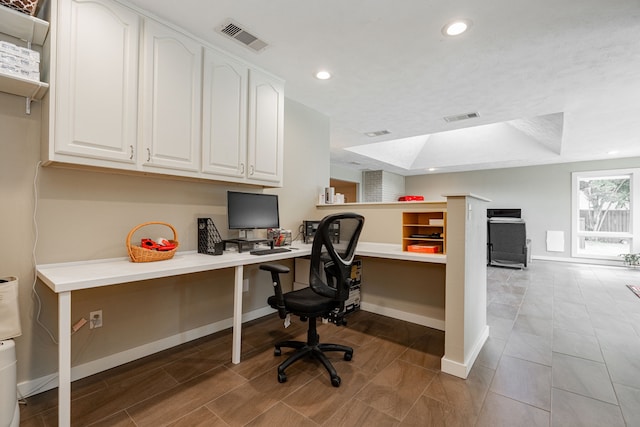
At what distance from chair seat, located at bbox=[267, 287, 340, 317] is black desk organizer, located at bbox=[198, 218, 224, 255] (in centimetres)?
71

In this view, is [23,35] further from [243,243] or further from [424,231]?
[424,231]

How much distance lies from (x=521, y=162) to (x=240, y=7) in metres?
7.32

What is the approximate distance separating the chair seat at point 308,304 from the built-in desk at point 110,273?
1.37ft

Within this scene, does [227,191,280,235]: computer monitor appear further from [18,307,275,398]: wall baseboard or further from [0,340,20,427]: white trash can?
[0,340,20,427]: white trash can

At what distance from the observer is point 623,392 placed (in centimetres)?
187

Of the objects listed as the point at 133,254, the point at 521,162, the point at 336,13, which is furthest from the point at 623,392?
the point at 521,162

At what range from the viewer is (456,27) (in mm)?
2135

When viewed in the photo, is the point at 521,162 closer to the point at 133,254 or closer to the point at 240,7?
the point at 240,7

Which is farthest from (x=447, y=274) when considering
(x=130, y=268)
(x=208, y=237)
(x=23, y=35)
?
(x=23, y=35)

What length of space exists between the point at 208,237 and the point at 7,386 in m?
1.35

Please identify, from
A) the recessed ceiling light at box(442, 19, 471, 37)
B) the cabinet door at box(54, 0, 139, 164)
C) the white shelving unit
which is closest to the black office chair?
the cabinet door at box(54, 0, 139, 164)

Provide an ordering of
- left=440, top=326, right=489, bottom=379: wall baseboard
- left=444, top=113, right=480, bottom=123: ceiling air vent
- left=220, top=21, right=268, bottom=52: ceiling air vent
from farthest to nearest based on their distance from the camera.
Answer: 1. left=444, top=113, right=480, bottom=123: ceiling air vent
2. left=220, top=21, right=268, bottom=52: ceiling air vent
3. left=440, top=326, right=489, bottom=379: wall baseboard

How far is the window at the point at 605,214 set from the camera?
6352mm

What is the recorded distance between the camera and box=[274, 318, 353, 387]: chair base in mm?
1934
